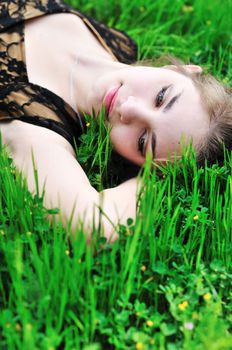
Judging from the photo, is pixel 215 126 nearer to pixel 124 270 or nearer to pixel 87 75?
pixel 87 75

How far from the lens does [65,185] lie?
2.15 m

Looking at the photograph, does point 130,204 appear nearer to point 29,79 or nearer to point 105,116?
point 105,116

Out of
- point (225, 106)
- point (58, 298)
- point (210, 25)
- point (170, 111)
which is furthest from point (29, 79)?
point (210, 25)

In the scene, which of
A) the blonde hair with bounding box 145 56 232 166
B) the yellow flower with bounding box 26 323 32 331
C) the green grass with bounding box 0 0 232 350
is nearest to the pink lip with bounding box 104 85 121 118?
the green grass with bounding box 0 0 232 350

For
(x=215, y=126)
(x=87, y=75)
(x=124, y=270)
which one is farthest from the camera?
(x=87, y=75)

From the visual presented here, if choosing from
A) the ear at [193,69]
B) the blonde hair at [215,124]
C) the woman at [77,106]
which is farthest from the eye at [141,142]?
the ear at [193,69]

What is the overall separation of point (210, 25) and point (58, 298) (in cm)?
250

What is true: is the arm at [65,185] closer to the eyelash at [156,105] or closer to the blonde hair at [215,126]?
the eyelash at [156,105]

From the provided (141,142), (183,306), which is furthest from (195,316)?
(141,142)

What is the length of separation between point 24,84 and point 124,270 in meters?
1.05

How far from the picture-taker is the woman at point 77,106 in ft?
7.19

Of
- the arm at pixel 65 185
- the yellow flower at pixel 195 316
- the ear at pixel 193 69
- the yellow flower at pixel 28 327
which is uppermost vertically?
the ear at pixel 193 69

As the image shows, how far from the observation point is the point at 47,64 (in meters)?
2.78

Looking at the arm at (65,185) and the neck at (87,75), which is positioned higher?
the neck at (87,75)
